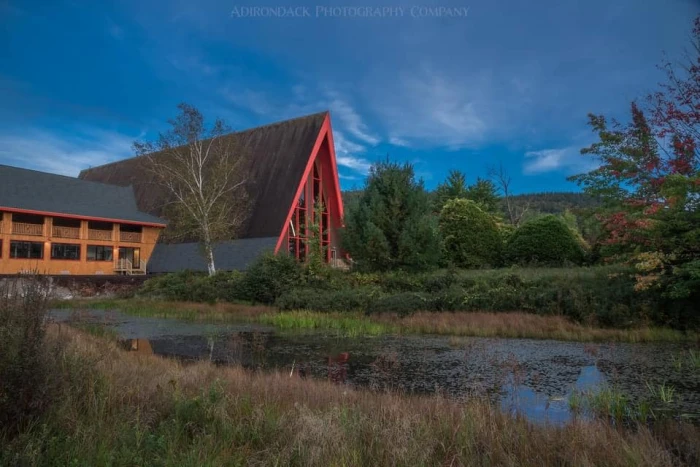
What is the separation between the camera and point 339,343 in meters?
10.5

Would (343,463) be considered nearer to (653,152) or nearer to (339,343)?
(339,343)

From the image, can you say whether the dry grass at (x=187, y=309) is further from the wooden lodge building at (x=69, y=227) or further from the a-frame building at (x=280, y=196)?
the wooden lodge building at (x=69, y=227)

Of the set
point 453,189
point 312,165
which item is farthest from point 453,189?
point 312,165

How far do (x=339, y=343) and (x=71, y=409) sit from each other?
286 inches

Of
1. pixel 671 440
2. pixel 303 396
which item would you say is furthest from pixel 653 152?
pixel 303 396

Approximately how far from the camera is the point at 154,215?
31.4 metres

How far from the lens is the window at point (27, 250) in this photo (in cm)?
2467

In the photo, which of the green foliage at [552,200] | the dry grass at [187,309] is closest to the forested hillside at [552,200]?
the green foliage at [552,200]

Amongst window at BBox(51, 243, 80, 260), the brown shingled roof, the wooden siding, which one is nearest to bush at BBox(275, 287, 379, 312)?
the brown shingled roof

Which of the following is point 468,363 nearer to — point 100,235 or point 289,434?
point 289,434

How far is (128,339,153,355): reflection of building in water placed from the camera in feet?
30.7

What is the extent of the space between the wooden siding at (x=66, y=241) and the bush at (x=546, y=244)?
878 inches

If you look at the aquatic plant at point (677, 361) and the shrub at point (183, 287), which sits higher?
the shrub at point (183, 287)

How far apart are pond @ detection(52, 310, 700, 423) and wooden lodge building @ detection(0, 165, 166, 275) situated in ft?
53.1
